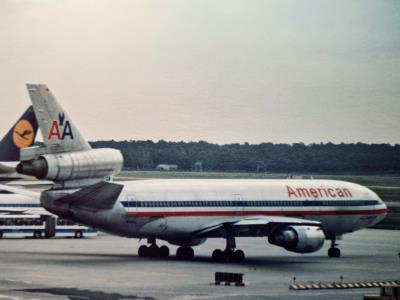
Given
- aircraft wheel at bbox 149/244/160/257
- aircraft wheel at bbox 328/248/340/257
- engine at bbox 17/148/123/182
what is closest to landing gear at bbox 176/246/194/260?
aircraft wheel at bbox 149/244/160/257

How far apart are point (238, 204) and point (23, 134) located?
30.1 m

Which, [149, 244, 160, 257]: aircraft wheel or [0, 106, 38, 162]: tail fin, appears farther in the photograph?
[0, 106, 38, 162]: tail fin

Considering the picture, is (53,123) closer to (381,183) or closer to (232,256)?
(232,256)

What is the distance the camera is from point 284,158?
17900cm

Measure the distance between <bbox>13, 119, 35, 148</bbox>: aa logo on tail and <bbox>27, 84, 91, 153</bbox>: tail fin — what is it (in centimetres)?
3343

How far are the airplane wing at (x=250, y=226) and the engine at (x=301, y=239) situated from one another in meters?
0.97

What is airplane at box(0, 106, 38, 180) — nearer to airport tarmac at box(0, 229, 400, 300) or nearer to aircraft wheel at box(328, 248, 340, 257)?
airport tarmac at box(0, 229, 400, 300)

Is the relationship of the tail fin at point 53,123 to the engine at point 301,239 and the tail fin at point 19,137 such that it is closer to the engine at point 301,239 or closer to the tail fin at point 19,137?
the engine at point 301,239

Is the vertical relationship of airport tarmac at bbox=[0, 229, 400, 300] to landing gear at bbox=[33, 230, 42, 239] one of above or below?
below

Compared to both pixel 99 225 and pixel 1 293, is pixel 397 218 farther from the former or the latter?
pixel 1 293

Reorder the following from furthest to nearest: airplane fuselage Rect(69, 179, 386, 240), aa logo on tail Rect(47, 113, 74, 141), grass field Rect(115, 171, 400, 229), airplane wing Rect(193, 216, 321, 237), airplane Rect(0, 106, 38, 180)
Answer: grass field Rect(115, 171, 400, 229)
airplane Rect(0, 106, 38, 180)
airplane wing Rect(193, 216, 321, 237)
airplane fuselage Rect(69, 179, 386, 240)
aa logo on tail Rect(47, 113, 74, 141)

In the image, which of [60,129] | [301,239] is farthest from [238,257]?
[60,129]

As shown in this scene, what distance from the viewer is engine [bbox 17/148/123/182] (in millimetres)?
50094

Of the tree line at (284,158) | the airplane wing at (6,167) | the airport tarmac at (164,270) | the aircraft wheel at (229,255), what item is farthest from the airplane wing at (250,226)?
the tree line at (284,158)
